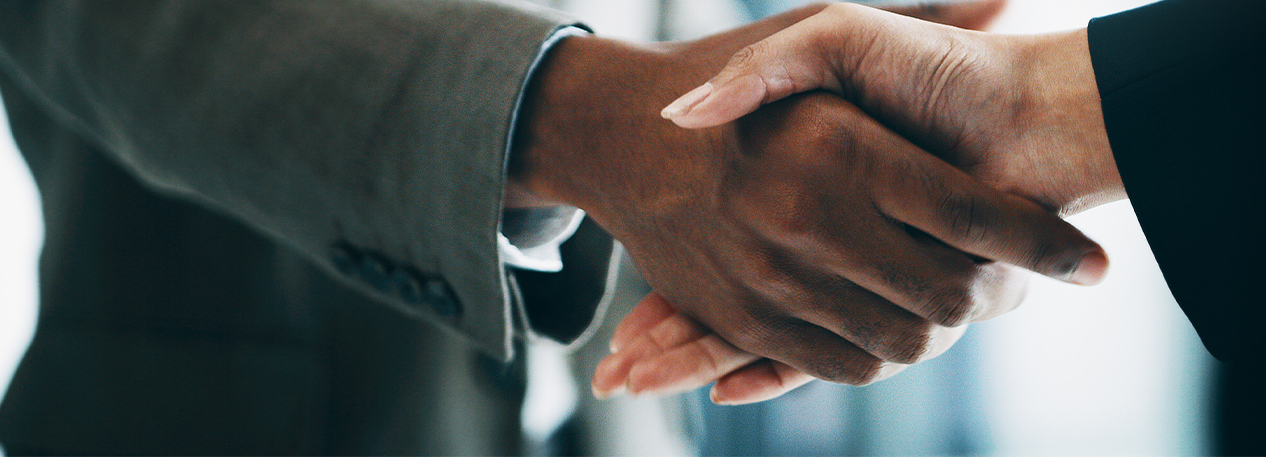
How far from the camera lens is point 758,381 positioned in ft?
2.29

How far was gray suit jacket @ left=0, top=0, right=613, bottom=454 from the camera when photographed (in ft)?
1.89

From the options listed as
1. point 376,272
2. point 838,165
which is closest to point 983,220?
point 838,165

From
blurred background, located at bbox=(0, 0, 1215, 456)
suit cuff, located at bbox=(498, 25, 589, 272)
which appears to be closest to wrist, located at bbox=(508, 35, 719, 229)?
suit cuff, located at bbox=(498, 25, 589, 272)

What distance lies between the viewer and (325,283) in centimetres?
91

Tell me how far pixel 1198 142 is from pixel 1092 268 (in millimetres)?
114

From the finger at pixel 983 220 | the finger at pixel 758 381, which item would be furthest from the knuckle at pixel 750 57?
the finger at pixel 758 381

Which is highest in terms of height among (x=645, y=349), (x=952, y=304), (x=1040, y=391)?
(x=952, y=304)

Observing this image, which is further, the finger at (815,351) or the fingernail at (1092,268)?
the finger at (815,351)

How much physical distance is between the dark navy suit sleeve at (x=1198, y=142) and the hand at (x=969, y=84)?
0.03m

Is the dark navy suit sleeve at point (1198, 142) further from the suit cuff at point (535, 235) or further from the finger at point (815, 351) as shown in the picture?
the suit cuff at point (535, 235)

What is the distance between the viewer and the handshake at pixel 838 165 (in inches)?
19.5

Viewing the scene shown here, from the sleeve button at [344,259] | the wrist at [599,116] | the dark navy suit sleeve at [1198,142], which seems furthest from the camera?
the sleeve button at [344,259]

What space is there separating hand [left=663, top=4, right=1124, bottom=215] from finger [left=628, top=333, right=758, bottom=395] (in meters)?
0.28

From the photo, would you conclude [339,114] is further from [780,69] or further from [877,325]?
[877,325]
